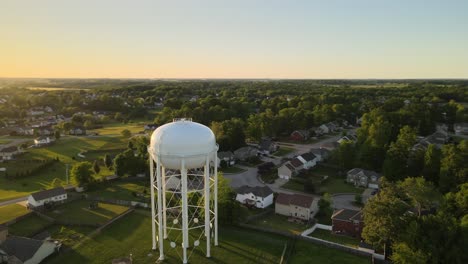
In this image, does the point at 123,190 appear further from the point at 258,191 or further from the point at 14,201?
the point at 258,191

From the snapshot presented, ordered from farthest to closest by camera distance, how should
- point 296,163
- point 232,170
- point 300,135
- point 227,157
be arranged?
point 300,135
point 227,157
point 232,170
point 296,163

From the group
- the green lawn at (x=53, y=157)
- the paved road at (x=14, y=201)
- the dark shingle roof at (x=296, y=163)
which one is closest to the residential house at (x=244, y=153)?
the dark shingle roof at (x=296, y=163)

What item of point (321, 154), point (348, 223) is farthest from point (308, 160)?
point (348, 223)

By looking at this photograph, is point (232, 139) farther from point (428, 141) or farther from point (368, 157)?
point (428, 141)

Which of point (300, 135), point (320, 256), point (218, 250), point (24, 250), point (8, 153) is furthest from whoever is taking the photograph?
point (300, 135)

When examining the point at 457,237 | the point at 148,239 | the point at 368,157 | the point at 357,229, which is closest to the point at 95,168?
the point at 148,239

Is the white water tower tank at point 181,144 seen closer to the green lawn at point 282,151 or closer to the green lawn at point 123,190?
the green lawn at point 123,190
